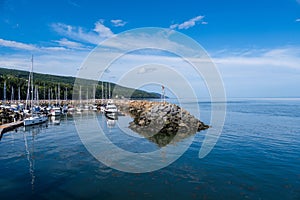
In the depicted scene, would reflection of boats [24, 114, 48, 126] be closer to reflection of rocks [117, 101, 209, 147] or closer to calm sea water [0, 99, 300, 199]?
calm sea water [0, 99, 300, 199]

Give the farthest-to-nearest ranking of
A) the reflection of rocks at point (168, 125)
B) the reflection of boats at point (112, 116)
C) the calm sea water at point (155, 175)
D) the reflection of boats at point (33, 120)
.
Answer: the reflection of boats at point (112, 116) → the reflection of boats at point (33, 120) → the reflection of rocks at point (168, 125) → the calm sea water at point (155, 175)

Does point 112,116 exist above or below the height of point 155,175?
above

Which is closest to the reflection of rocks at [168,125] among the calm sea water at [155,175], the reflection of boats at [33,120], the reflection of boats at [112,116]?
the calm sea water at [155,175]

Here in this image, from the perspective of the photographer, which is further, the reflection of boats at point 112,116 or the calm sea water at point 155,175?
the reflection of boats at point 112,116

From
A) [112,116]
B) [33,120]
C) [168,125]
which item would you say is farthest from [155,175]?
[112,116]

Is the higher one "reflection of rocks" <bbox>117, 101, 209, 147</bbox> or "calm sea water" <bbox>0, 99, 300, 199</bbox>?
"reflection of rocks" <bbox>117, 101, 209, 147</bbox>

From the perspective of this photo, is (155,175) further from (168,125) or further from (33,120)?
(33,120)

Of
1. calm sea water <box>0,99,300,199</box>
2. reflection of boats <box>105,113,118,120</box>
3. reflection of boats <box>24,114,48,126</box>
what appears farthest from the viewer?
reflection of boats <box>105,113,118,120</box>

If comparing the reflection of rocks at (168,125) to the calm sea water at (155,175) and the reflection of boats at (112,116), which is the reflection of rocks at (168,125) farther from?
the reflection of boats at (112,116)

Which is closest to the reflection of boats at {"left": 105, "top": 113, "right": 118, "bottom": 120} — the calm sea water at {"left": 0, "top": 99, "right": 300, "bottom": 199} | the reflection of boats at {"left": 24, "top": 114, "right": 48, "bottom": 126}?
the reflection of boats at {"left": 24, "top": 114, "right": 48, "bottom": 126}

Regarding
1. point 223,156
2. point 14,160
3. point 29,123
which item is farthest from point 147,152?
point 29,123

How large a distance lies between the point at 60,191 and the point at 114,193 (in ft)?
10.2

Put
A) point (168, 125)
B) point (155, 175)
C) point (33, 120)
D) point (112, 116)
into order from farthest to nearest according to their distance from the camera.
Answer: point (112, 116)
point (33, 120)
point (168, 125)
point (155, 175)

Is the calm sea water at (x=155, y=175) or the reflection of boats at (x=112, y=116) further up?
the reflection of boats at (x=112, y=116)
